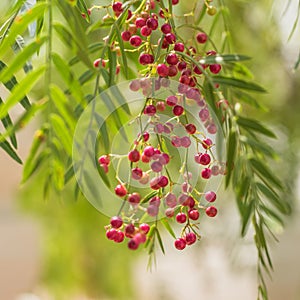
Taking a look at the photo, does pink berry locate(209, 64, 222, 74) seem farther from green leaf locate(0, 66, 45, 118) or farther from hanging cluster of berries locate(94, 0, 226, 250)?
green leaf locate(0, 66, 45, 118)

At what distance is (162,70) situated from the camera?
0.45 metres

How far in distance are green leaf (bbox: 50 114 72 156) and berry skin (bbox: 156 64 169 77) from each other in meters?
0.09

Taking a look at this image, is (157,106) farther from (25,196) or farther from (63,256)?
(63,256)

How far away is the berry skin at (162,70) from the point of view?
1.48 ft

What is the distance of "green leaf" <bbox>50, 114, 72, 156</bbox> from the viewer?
37 centimetres

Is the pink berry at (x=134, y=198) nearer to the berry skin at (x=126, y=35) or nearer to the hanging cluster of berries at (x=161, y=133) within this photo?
the hanging cluster of berries at (x=161, y=133)

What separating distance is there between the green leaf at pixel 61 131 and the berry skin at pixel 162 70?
9 centimetres

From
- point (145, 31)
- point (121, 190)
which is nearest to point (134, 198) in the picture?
point (121, 190)

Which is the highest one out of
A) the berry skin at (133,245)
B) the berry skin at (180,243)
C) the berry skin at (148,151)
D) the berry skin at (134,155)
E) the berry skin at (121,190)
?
the berry skin at (148,151)

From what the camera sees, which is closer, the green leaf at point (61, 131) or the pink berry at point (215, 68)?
the green leaf at point (61, 131)

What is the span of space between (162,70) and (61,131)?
0.10m

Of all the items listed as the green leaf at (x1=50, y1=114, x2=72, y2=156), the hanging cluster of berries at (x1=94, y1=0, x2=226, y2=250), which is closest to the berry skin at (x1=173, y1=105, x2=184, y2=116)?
the hanging cluster of berries at (x1=94, y1=0, x2=226, y2=250)

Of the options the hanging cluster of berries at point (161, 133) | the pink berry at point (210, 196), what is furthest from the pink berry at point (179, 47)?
the pink berry at point (210, 196)

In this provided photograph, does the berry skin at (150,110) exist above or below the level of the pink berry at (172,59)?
below
